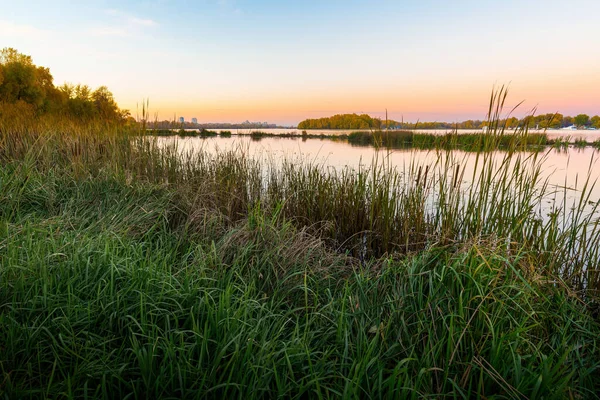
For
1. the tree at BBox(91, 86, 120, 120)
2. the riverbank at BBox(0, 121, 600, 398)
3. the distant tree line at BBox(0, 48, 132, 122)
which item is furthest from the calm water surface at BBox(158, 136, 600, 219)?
the tree at BBox(91, 86, 120, 120)

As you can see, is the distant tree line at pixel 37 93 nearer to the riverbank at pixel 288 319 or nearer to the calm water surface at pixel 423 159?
the calm water surface at pixel 423 159

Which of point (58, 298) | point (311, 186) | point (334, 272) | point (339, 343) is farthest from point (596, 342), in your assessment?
point (311, 186)

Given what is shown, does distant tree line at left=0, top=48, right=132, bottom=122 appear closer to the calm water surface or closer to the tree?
the tree

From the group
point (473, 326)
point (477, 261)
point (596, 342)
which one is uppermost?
point (477, 261)

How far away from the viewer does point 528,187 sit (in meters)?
2.86

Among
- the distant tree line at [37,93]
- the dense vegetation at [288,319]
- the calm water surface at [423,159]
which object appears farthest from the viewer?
the distant tree line at [37,93]

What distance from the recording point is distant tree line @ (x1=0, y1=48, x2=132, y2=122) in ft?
64.3

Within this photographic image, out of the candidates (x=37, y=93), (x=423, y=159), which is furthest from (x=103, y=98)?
(x=423, y=159)

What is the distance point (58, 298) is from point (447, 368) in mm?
1992

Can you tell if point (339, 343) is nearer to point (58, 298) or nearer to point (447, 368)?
point (447, 368)

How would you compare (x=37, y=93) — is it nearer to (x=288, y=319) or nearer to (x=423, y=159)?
(x=423, y=159)

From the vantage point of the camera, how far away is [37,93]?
21.5 metres

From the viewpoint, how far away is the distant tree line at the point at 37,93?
64.3ft

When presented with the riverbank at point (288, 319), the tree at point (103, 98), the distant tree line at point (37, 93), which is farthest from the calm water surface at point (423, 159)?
the tree at point (103, 98)
